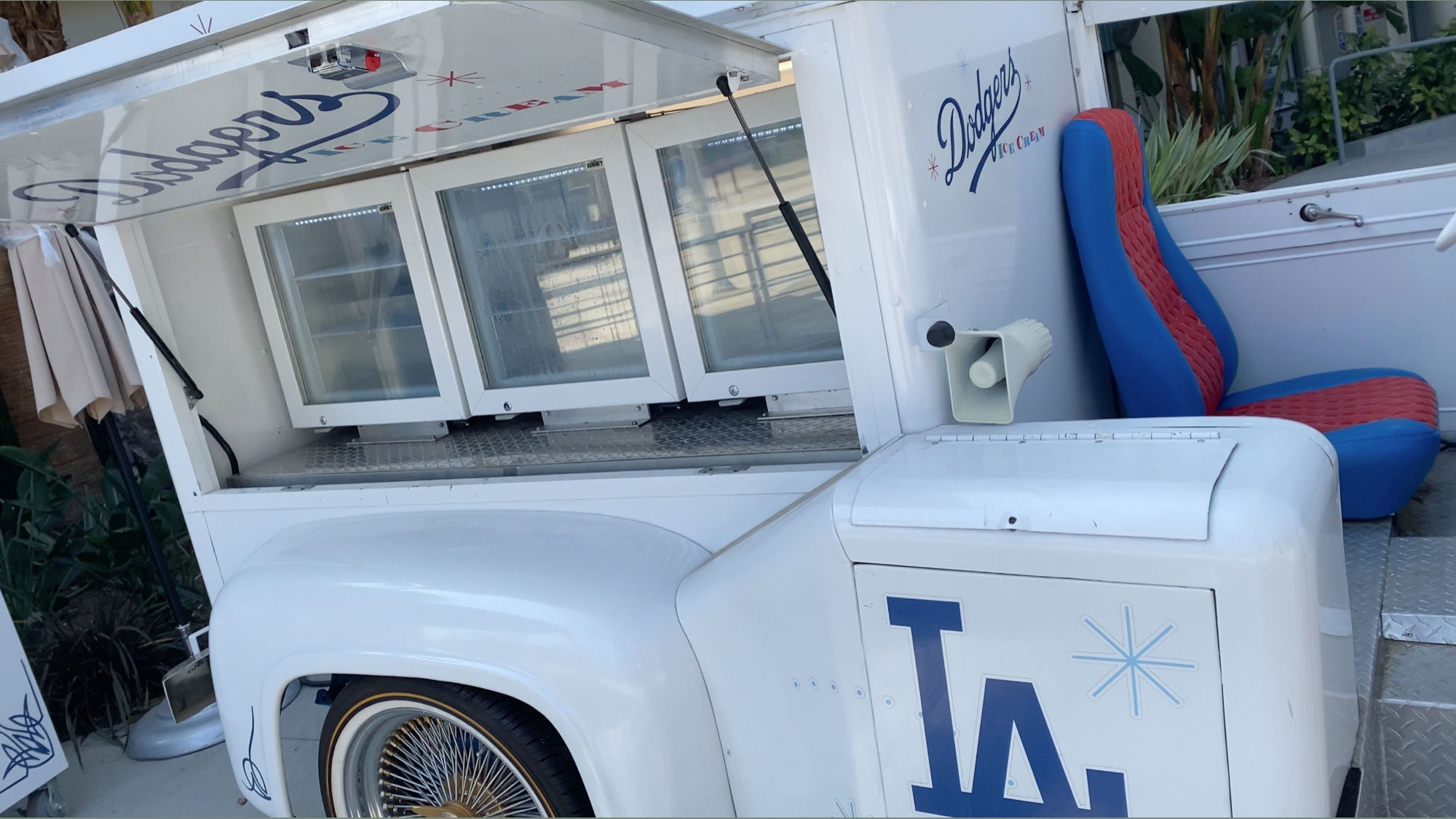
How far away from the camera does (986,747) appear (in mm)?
1663

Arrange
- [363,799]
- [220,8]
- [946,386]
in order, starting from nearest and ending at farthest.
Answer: [220,8] < [946,386] < [363,799]

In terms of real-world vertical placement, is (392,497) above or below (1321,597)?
above

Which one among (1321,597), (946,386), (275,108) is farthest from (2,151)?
(1321,597)

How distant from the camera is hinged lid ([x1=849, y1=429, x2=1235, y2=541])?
Answer: 1485 mm

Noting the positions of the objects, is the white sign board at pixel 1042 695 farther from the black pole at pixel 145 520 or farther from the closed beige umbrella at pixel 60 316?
the closed beige umbrella at pixel 60 316

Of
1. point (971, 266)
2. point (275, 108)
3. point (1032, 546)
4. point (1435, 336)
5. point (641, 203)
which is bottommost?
point (1435, 336)

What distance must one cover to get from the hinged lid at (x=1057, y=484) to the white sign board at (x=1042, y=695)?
0.29 feet

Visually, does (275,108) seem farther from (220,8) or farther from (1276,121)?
(1276,121)

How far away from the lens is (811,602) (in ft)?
5.95

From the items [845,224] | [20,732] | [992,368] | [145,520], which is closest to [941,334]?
[992,368]

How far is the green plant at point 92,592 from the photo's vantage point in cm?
403

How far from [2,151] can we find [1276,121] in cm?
1116

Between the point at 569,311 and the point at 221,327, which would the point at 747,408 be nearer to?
the point at 569,311

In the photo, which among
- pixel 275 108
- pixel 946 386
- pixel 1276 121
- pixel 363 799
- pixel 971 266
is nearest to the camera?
pixel 275 108
